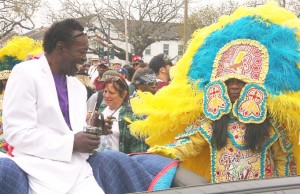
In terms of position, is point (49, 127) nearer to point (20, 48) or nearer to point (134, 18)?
point (20, 48)

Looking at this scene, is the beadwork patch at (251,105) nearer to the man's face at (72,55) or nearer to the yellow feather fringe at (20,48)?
the man's face at (72,55)

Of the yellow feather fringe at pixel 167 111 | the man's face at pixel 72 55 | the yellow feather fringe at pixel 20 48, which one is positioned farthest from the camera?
the yellow feather fringe at pixel 20 48

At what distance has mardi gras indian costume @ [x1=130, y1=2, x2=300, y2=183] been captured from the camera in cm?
385

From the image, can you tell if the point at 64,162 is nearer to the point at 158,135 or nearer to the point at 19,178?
the point at 19,178

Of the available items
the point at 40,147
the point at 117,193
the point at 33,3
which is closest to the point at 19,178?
the point at 40,147

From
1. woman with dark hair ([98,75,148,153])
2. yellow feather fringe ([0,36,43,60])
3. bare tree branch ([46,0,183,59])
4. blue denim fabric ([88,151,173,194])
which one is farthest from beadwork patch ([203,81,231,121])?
bare tree branch ([46,0,183,59])

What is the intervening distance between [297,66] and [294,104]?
0.28 metres

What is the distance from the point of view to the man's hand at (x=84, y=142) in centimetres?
302

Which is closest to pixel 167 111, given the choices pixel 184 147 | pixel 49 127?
pixel 184 147

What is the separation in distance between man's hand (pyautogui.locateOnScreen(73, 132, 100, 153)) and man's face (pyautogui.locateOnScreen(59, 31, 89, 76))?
1.27 ft

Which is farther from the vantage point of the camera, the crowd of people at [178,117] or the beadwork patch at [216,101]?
the beadwork patch at [216,101]

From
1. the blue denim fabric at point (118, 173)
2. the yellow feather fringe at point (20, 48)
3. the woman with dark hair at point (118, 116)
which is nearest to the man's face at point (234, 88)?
the blue denim fabric at point (118, 173)

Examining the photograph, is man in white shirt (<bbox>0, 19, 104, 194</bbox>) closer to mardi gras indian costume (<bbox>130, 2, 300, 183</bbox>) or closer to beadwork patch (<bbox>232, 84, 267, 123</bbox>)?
mardi gras indian costume (<bbox>130, 2, 300, 183</bbox>)

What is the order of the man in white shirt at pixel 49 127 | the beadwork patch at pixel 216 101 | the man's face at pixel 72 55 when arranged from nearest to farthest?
the man in white shirt at pixel 49 127 < the man's face at pixel 72 55 < the beadwork patch at pixel 216 101
